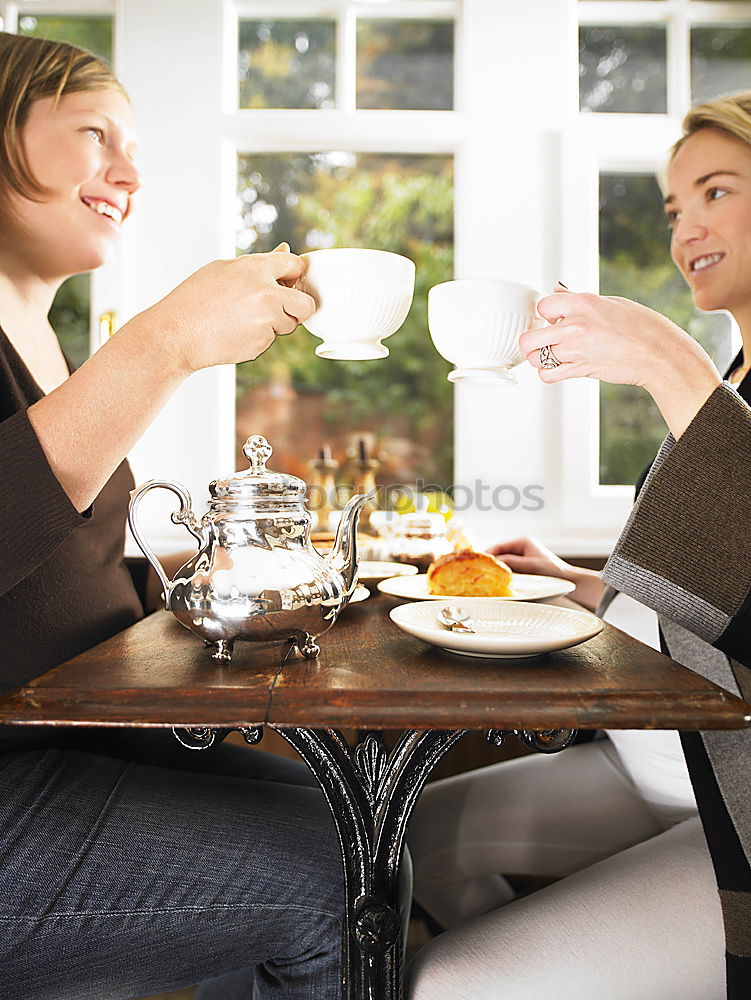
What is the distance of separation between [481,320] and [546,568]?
0.64m

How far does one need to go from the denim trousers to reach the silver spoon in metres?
0.28

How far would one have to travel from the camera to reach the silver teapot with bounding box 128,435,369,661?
72 centimetres

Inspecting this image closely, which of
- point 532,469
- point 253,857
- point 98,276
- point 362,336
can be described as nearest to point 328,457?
point 532,469

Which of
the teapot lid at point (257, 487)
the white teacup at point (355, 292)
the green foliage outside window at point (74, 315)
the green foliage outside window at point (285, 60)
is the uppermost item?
the green foliage outside window at point (285, 60)

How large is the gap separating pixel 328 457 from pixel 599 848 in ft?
4.26

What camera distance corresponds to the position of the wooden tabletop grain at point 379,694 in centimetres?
61

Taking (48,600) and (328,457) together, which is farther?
(328,457)

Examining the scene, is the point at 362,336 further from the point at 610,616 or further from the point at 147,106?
the point at 147,106

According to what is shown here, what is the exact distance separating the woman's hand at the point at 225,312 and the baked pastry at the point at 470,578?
1.50 ft

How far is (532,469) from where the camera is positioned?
86.5 inches

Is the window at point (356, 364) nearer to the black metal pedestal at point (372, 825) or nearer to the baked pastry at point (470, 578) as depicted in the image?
the baked pastry at point (470, 578)

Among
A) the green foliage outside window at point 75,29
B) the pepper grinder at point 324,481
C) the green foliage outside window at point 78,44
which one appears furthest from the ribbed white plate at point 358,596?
the green foliage outside window at point 75,29

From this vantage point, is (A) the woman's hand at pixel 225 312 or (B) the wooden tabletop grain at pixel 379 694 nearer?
(B) the wooden tabletop grain at pixel 379 694

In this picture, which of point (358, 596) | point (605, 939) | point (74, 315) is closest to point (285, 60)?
point (74, 315)
